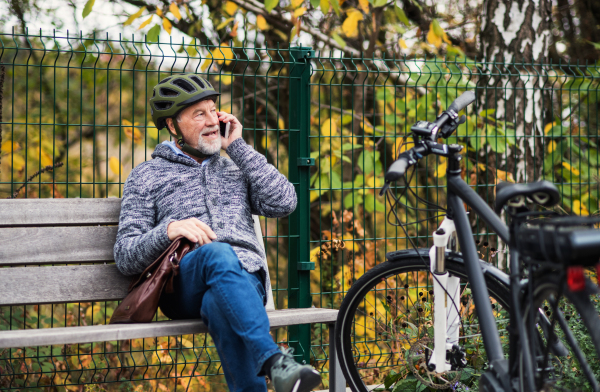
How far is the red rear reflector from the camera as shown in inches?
59.8

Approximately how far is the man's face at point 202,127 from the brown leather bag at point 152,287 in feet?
1.81

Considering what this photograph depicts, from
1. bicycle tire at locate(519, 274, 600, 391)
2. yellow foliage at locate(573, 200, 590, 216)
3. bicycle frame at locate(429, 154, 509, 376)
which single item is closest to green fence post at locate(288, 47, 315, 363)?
bicycle frame at locate(429, 154, 509, 376)

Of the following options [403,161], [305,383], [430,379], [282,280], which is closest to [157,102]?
[403,161]

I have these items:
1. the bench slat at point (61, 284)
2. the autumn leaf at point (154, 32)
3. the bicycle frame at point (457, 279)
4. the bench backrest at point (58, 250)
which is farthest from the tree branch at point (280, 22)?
the bicycle frame at point (457, 279)

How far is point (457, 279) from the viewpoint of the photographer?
92.8 inches

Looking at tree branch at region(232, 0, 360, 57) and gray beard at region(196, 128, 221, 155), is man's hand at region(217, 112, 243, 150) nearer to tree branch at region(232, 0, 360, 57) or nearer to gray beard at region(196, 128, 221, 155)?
gray beard at region(196, 128, 221, 155)

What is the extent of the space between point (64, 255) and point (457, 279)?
5.81ft

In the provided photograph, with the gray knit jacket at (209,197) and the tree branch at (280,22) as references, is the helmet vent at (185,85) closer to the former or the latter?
the gray knit jacket at (209,197)

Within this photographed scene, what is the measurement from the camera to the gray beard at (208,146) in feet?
9.61

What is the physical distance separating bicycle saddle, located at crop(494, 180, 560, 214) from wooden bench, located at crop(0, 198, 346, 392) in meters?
1.09

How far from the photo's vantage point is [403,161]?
82.6 inches

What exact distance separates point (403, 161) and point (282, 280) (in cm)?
478

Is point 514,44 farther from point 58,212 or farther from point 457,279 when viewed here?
point 58,212

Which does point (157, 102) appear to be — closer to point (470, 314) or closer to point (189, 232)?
point (189, 232)
